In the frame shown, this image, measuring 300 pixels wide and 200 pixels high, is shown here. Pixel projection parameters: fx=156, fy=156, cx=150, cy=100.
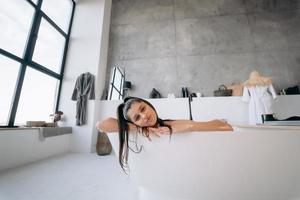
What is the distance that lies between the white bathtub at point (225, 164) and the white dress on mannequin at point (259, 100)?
6.69 ft

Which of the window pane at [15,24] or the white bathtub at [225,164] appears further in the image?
the window pane at [15,24]

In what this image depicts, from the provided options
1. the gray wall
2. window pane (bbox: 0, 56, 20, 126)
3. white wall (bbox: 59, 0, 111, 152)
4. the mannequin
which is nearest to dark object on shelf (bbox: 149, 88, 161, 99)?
the gray wall

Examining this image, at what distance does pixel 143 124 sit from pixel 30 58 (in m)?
2.92

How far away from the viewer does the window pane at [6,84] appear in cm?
232

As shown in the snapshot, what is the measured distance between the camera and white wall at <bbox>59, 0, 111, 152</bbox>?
10.8 ft

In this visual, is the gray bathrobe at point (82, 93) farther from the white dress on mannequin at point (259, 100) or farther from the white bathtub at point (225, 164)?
the white dress on mannequin at point (259, 100)

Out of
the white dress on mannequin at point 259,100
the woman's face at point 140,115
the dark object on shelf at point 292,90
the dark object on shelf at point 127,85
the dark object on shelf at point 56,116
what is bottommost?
the woman's face at point 140,115

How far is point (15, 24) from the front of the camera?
2.62 m

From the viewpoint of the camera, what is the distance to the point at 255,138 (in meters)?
0.91

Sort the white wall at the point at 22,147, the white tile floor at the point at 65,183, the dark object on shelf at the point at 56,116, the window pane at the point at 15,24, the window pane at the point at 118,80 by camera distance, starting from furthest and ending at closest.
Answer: the window pane at the point at 118,80 < the dark object on shelf at the point at 56,116 < the window pane at the point at 15,24 < the white wall at the point at 22,147 < the white tile floor at the point at 65,183

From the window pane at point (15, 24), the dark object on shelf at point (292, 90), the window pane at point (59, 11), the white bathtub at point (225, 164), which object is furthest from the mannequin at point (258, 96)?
the window pane at point (59, 11)

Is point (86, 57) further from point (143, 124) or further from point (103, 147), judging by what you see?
point (143, 124)

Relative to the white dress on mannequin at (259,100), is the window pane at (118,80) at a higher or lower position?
higher

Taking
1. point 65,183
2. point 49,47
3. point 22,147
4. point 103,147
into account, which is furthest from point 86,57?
point 65,183
